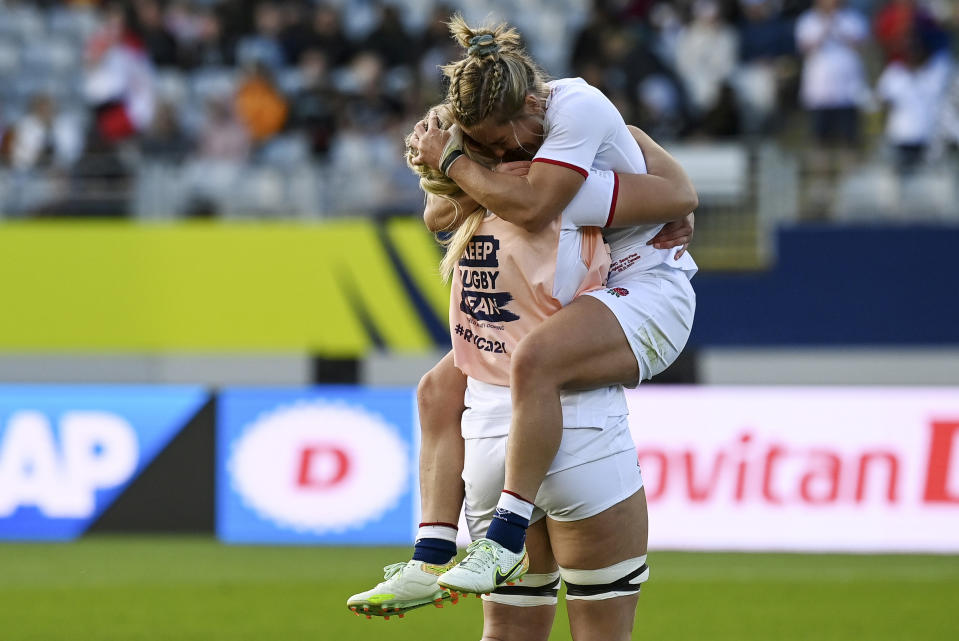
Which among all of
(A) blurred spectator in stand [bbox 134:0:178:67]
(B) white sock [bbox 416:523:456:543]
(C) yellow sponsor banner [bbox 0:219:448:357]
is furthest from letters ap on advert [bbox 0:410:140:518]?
(B) white sock [bbox 416:523:456:543]

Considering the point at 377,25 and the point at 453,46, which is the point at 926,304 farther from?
the point at 377,25

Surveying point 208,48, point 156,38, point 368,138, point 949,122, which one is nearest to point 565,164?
point 949,122

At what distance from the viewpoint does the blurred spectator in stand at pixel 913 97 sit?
11.1 m

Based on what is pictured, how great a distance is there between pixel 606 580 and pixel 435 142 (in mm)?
1182

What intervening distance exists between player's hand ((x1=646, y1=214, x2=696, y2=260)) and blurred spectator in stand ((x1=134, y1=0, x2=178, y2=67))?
35.0 feet

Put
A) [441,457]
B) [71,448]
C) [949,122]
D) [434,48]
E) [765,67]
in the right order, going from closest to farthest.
Result: [441,457], [71,448], [949,122], [765,67], [434,48]

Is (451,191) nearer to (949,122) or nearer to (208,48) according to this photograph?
(949,122)

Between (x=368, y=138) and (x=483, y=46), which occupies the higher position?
(x=483, y=46)

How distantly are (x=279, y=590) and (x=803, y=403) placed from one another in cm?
335

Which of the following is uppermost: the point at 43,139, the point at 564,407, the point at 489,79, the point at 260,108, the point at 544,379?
the point at 489,79

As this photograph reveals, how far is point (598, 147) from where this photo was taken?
11.3 feet

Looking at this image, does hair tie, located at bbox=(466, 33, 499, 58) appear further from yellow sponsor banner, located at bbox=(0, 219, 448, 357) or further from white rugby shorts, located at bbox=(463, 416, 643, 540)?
yellow sponsor banner, located at bbox=(0, 219, 448, 357)

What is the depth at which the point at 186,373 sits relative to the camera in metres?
13.2

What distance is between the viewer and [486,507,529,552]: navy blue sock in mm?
3344
